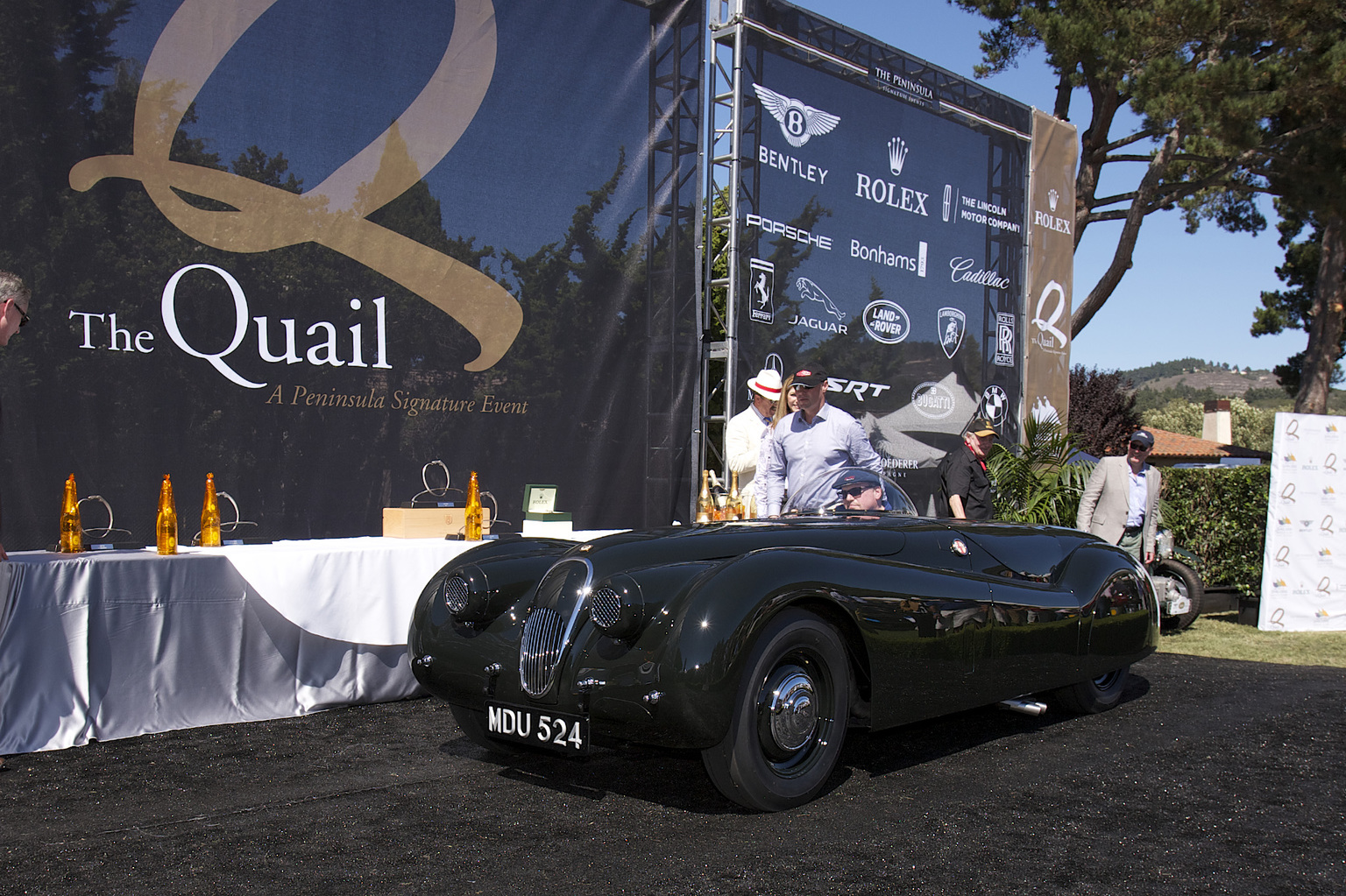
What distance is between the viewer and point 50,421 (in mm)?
5273

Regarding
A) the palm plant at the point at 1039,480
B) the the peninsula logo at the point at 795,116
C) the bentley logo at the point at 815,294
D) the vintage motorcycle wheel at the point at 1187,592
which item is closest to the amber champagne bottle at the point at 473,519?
the bentley logo at the point at 815,294

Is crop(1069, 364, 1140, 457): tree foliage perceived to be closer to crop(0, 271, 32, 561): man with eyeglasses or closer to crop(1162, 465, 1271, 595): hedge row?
crop(1162, 465, 1271, 595): hedge row

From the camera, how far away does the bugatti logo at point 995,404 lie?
10.6 m

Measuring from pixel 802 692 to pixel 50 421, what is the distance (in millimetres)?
4142

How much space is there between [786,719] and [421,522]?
111 inches

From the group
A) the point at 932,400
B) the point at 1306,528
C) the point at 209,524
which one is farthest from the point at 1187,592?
the point at 209,524

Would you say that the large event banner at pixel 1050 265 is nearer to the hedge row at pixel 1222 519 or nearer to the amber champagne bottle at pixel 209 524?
the hedge row at pixel 1222 519

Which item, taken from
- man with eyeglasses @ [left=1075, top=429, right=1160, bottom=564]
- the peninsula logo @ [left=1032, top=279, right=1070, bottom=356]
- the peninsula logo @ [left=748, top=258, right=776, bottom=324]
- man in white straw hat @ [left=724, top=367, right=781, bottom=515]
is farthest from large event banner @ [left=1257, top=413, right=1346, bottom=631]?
man in white straw hat @ [left=724, top=367, right=781, bottom=515]

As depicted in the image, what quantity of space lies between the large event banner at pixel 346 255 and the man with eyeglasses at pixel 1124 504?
297 cm

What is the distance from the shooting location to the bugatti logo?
10633mm

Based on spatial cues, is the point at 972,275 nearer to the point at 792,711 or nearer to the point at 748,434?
the point at 748,434

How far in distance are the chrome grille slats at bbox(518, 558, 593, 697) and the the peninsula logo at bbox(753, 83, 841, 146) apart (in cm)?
577

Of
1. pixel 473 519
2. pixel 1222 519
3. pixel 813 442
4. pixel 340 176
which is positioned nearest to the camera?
pixel 813 442

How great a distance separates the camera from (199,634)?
4.56 metres
